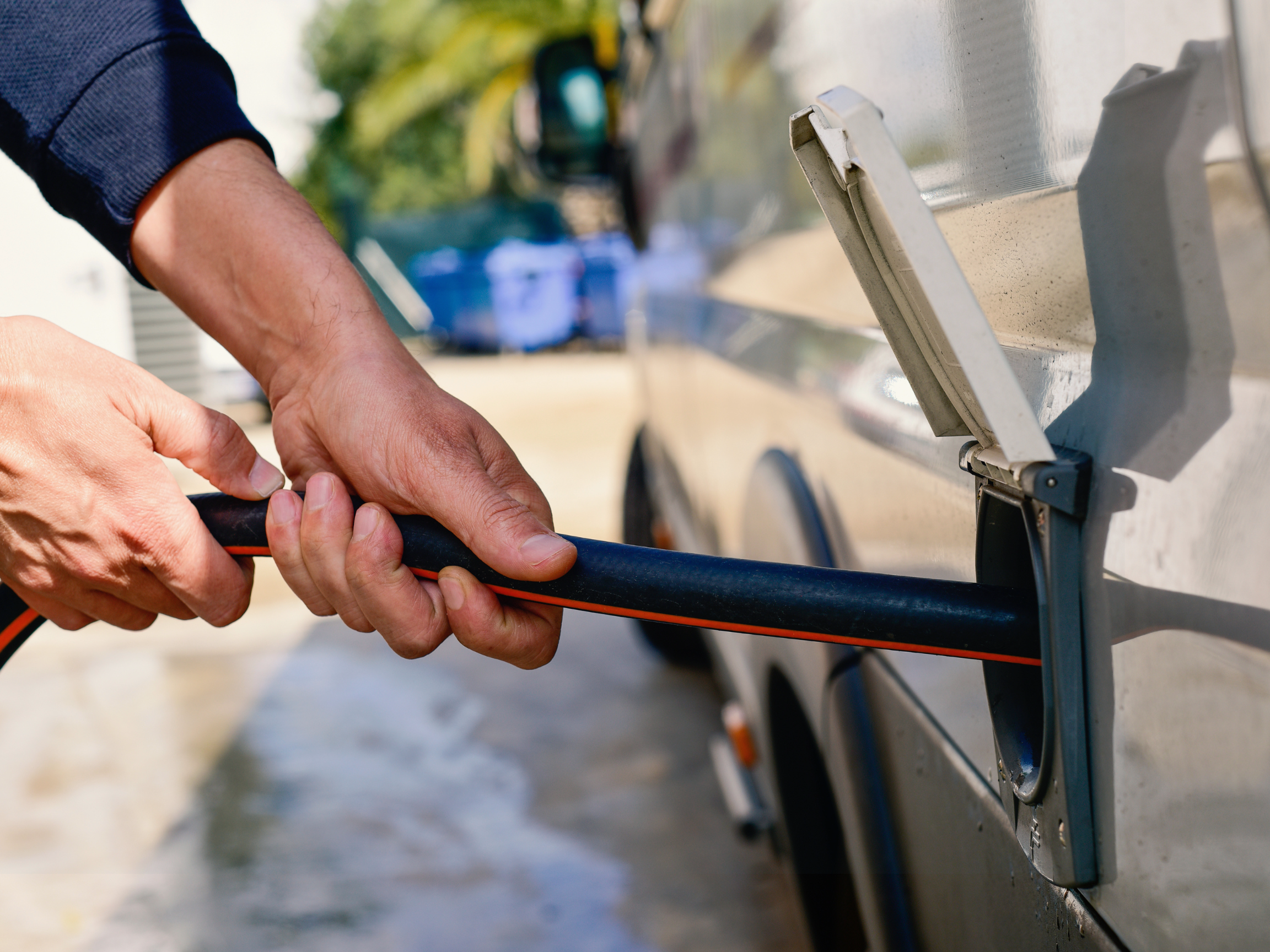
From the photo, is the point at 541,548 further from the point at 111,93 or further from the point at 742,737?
the point at 742,737

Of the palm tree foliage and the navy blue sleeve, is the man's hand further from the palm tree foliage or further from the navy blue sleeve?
the palm tree foliage

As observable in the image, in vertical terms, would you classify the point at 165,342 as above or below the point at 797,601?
below

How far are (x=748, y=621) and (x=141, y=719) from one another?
3613mm

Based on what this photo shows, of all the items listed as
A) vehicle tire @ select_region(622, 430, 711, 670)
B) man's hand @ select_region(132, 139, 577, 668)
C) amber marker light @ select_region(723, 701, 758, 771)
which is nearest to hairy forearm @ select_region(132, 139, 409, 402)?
man's hand @ select_region(132, 139, 577, 668)

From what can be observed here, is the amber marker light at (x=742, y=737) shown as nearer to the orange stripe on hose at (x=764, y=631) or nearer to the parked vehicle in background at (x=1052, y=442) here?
the parked vehicle in background at (x=1052, y=442)

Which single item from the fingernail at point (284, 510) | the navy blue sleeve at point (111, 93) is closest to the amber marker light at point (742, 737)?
the fingernail at point (284, 510)

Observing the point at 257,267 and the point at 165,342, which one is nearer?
the point at 257,267

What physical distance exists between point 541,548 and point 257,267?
2.09 feet

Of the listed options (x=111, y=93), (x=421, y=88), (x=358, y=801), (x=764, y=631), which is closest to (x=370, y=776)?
(x=358, y=801)

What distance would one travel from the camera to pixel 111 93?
132cm

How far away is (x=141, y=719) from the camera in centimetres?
385

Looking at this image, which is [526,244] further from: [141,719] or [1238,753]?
[1238,753]

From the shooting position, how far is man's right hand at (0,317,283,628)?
112 cm

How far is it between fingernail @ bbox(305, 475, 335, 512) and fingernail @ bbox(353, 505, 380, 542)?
0.05m
